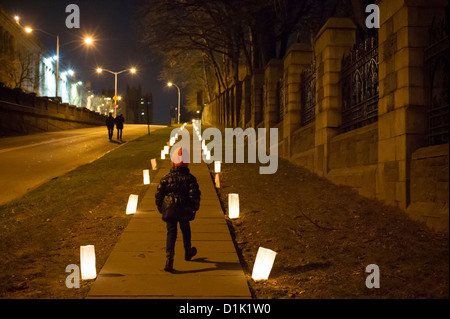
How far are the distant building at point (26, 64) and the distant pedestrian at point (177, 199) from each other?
112 feet

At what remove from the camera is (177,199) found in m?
6.25

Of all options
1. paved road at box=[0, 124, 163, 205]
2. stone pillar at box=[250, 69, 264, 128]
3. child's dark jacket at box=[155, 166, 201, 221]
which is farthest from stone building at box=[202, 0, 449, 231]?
stone pillar at box=[250, 69, 264, 128]

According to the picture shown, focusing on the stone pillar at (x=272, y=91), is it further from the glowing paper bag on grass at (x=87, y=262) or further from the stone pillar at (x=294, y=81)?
the glowing paper bag on grass at (x=87, y=262)

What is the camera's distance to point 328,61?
12094mm

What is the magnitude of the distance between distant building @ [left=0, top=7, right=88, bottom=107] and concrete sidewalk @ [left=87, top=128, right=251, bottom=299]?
3267 cm

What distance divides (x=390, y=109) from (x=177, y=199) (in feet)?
15.1

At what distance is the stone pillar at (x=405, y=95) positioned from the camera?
7.65m

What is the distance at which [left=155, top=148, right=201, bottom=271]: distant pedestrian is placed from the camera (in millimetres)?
6207

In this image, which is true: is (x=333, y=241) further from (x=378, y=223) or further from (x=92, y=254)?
(x=92, y=254)

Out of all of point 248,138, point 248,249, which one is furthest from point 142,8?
point 248,249

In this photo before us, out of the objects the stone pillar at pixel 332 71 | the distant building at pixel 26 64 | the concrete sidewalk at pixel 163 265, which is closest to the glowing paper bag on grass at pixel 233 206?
the concrete sidewalk at pixel 163 265

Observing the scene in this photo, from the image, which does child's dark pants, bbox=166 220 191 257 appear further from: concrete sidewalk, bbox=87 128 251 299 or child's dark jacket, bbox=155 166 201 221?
concrete sidewalk, bbox=87 128 251 299

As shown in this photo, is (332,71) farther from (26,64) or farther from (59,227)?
(26,64)

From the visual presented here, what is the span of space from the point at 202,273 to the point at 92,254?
1541mm
